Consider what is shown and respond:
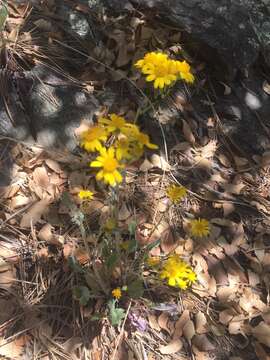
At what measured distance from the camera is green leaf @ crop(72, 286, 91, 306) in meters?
1.88

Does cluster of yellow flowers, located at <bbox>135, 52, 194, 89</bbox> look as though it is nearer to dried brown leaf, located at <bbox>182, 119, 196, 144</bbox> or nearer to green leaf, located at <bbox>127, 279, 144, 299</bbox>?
green leaf, located at <bbox>127, 279, 144, 299</bbox>

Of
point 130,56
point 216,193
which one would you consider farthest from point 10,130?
point 216,193

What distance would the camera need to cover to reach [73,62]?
8.49 feet

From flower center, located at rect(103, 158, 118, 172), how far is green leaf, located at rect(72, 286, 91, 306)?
1.96 ft

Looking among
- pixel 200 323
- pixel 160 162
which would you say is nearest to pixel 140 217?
pixel 160 162

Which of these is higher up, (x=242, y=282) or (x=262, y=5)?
(x=262, y=5)

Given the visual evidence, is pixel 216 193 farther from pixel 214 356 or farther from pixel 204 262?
pixel 214 356

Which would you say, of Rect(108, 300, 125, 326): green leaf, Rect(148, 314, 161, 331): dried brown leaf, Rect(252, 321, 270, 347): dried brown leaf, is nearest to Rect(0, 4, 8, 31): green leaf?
Rect(108, 300, 125, 326): green leaf

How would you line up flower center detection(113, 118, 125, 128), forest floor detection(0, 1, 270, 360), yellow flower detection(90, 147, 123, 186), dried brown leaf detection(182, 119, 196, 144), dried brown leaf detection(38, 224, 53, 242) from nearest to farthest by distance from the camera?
yellow flower detection(90, 147, 123, 186), flower center detection(113, 118, 125, 128), forest floor detection(0, 1, 270, 360), dried brown leaf detection(38, 224, 53, 242), dried brown leaf detection(182, 119, 196, 144)

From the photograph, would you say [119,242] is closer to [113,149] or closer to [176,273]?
[176,273]

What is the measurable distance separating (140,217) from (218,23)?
1.23m

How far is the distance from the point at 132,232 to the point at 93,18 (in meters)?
1.35

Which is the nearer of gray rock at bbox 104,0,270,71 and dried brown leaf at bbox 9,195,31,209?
dried brown leaf at bbox 9,195,31,209

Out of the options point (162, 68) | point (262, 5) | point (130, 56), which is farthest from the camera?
point (262, 5)
